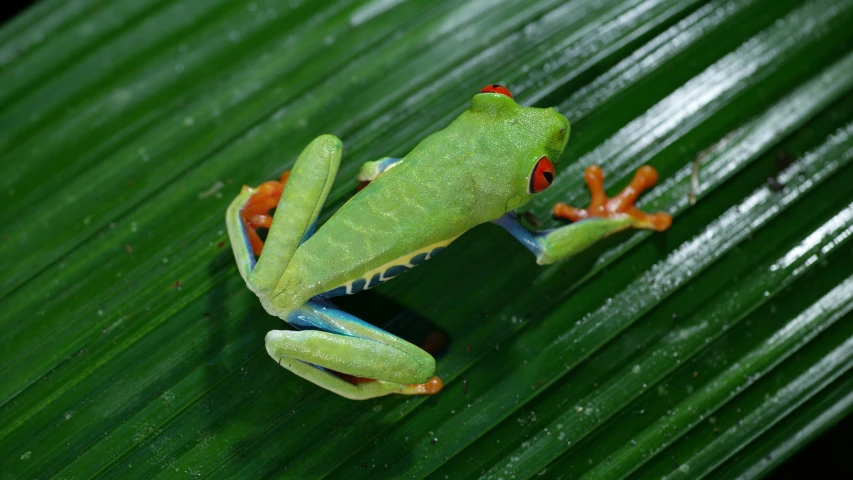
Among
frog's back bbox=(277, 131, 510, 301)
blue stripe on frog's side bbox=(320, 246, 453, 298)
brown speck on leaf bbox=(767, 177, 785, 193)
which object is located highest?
frog's back bbox=(277, 131, 510, 301)

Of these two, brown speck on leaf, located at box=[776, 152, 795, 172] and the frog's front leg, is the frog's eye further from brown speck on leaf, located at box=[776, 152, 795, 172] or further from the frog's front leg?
brown speck on leaf, located at box=[776, 152, 795, 172]

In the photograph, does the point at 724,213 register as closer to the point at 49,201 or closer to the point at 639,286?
the point at 639,286

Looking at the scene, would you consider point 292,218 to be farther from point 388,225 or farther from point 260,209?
point 260,209

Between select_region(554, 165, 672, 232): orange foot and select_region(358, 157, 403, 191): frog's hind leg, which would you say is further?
select_region(554, 165, 672, 232): orange foot

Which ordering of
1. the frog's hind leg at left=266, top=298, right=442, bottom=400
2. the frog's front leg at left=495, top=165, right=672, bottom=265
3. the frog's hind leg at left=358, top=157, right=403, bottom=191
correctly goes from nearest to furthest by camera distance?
the frog's hind leg at left=266, top=298, right=442, bottom=400
the frog's hind leg at left=358, top=157, right=403, bottom=191
the frog's front leg at left=495, top=165, right=672, bottom=265

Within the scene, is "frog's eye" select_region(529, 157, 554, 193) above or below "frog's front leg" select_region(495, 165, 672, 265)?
above

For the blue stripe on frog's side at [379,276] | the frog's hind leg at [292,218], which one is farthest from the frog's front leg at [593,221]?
the frog's hind leg at [292,218]

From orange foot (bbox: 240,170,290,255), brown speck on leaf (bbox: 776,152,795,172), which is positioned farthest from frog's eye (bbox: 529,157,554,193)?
brown speck on leaf (bbox: 776,152,795,172)
